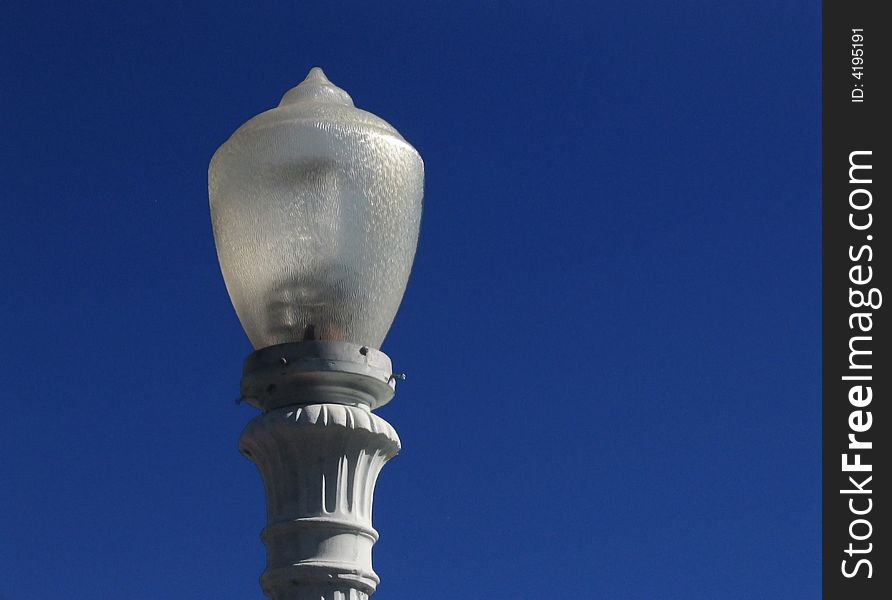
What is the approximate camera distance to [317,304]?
5.45m

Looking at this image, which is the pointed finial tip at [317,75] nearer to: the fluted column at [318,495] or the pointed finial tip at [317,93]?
the pointed finial tip at [317,93]

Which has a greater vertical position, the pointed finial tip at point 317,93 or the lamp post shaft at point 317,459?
the pointed finial tip at point 317,93

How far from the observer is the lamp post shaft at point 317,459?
16.5ft

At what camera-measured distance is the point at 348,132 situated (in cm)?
553

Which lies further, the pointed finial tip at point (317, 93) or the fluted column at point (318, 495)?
the pointed finial tip at point (317, 93)

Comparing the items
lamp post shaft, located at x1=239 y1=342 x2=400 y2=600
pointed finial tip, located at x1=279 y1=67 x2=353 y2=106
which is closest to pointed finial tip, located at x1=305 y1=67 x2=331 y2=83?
pointed finial tip, located at x1=279 y1=67 x2=353 y2=106

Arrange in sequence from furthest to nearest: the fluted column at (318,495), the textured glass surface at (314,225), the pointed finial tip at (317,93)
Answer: the pointed finial tip at (317,93), the textured glass surface at (314,225), the fluted column at (318,495)

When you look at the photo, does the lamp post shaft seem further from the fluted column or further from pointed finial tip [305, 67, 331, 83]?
pointed finial tip [305, 67, 331, 83]

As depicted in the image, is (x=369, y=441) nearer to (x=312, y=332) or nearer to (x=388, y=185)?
(x=312, y=332)

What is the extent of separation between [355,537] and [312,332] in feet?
2.43

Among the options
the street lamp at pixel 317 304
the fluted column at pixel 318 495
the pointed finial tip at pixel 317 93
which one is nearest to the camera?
the fluted column at pixel 318 495

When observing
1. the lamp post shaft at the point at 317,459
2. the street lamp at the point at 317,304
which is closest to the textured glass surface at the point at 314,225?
the street lamp at the point at 317,304

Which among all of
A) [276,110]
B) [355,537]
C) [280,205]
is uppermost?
[276,110]

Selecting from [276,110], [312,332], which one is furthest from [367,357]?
[276,110]
